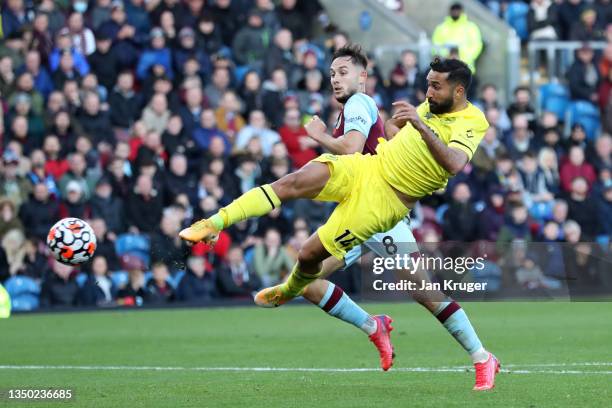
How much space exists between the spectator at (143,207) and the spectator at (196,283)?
0.81 m

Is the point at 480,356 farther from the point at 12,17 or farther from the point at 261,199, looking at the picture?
the point at 12,17

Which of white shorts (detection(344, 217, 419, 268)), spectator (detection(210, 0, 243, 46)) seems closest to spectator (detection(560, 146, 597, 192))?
spectator (detection(210, 0, 243, 46))

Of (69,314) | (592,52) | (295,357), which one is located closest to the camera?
(295,357)

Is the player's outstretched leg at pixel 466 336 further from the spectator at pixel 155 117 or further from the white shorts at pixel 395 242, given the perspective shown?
the spectator at pixel 155 117

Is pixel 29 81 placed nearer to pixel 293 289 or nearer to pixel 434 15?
pixel 434 15

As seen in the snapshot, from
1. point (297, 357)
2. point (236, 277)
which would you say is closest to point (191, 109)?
point (236, 277)

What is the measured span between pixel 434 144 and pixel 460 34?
48.5ft

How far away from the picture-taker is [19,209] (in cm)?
2000

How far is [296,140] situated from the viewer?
73.1 ft

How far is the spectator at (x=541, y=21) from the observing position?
26.0m

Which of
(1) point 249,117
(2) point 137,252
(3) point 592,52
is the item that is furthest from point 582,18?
(2) point 137,252

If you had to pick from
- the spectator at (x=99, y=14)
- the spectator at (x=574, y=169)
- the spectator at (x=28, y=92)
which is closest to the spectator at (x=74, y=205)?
the spectator at (x=28, y=92)

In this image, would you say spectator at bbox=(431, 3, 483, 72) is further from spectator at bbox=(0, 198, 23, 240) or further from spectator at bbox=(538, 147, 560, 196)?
spectator at bbox=(0, 198, 23, 240)

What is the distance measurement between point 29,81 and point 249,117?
3515 mm
